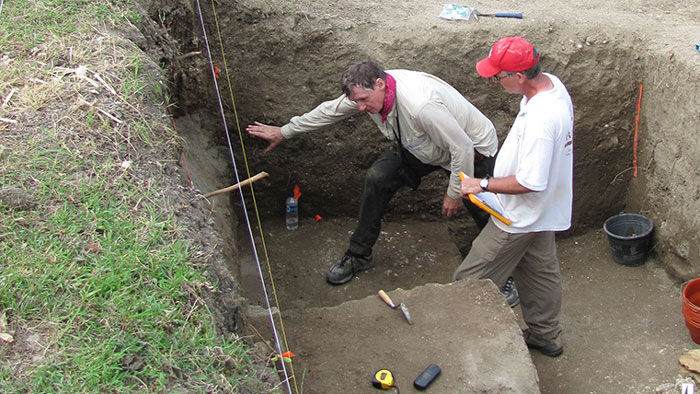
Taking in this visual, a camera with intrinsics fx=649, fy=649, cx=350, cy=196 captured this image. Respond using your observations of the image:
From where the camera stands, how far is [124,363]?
7.80 feet

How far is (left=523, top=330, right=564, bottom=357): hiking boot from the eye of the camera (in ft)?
14.6

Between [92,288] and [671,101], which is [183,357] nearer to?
[92,288]

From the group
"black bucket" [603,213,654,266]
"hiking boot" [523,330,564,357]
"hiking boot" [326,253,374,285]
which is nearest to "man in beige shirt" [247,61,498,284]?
"hiking boot" [326,253,374,285]

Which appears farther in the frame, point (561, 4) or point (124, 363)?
point (561, 4)

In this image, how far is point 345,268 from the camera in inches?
218

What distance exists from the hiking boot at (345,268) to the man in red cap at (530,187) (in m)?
1.56

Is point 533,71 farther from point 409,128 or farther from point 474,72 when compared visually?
point 474,72

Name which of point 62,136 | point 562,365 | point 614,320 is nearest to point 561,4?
point 614,320

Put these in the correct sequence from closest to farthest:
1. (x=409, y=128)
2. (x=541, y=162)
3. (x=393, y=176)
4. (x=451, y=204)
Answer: (x=541, y=162)
(x=409, y=128)
(x=451, y=204)
(x=393, y=176)

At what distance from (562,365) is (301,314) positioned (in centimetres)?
190

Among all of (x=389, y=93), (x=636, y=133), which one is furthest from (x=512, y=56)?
(x=636, y=133)

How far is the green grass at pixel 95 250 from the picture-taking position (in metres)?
2.38

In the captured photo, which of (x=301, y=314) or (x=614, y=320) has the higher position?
(x=301, y=314)

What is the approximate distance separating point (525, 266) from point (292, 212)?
106 inches
